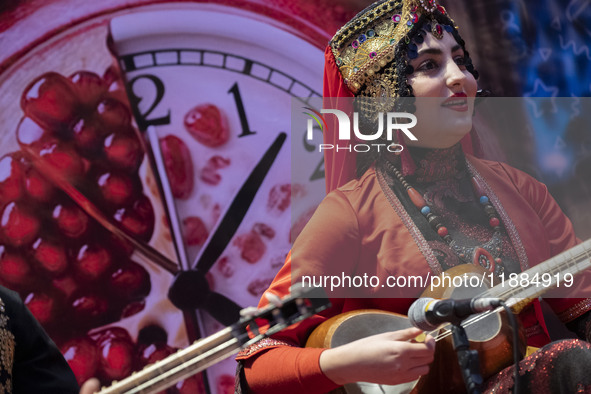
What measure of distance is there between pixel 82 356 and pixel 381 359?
1.40 m

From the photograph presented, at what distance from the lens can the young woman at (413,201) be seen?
67.1 inches

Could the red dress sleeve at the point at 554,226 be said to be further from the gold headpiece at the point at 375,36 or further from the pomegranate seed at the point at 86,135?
the pomegranate seed at the point at 86,135

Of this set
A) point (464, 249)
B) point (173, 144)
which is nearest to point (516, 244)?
point (464, 249)

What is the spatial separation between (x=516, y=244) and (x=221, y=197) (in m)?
1.18

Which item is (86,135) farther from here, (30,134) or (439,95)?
(439,95)

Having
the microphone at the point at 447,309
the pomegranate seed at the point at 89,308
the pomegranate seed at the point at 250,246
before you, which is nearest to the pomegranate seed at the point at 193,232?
the pomegranate seed at the point at 250,246

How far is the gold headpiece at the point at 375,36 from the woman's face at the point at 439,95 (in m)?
0.05

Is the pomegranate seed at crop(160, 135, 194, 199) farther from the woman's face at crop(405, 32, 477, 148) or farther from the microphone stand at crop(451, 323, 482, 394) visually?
the microphone stand at crop(451, 323, 482, 394)

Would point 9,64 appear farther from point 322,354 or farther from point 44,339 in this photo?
point 322,354

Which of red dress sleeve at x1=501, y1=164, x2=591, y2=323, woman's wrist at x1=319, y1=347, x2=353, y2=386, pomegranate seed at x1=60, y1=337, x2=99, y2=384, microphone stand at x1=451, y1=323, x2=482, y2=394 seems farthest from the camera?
pomegranate seed at x1=60, y1=337, x2=99, y2=384

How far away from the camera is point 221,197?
2635 millimetres

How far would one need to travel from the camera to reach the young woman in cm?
170

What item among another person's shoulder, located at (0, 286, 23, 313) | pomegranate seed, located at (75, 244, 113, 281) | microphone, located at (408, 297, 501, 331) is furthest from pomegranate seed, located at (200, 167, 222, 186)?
microphone, located at (408, 297, 501, 331)

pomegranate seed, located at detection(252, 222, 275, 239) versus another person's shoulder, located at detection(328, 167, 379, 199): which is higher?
pomegranate seed, located at detection(252, 222, 275, 239)
